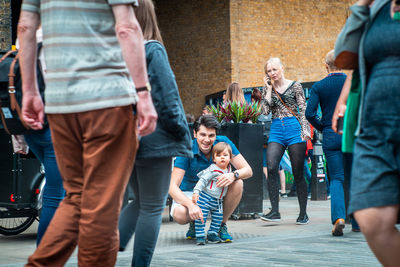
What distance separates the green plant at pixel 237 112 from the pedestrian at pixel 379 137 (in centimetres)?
573

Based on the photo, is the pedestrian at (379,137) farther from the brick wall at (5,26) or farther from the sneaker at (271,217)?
the brick wall at (5,26)

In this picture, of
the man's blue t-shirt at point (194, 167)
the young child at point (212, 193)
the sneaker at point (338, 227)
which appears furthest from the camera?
the man's blue t-shirt at point (194, 167)

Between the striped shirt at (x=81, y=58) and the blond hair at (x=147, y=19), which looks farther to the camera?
the blond hair at (x=147, y=19)

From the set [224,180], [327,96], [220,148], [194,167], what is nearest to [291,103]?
[327,96]

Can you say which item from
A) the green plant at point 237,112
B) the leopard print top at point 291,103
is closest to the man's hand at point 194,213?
the leopard print top at point 291,103

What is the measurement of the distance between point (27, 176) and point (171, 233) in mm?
1633

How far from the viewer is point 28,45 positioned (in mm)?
3025

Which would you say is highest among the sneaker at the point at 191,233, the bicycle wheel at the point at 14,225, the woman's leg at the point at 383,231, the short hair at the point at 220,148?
the woman's leg at the point at 383,231

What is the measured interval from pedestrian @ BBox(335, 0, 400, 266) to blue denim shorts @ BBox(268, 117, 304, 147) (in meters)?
4.98

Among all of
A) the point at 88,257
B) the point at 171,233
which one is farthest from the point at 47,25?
the point at 171,233

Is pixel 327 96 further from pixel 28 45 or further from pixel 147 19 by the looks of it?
pixel 28 45

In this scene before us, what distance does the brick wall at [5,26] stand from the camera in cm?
975

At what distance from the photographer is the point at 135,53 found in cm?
284

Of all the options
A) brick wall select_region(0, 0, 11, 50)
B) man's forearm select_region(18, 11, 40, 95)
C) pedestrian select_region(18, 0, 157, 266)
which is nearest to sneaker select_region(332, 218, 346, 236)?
pedestrian select_region(18, 0, 157, 266)
